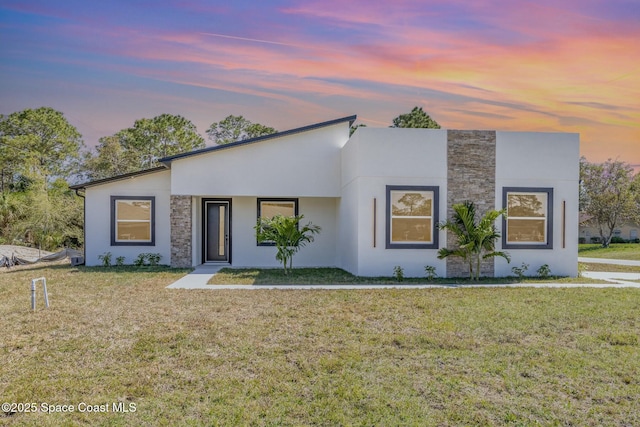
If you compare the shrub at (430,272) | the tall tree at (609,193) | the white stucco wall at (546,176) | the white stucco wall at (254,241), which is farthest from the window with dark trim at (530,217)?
the tall tree at (609,193)

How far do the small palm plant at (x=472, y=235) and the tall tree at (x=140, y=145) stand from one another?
86.0ft

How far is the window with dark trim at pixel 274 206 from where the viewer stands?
16141mm

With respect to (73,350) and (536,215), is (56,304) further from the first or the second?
(536,215)

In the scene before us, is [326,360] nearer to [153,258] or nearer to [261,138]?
[261,138]

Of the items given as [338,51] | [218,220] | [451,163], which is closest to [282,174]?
[218,220]

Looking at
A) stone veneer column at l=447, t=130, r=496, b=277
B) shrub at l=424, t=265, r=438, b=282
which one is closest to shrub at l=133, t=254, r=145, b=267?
shrub at l=424, t=265, r=438, b=282

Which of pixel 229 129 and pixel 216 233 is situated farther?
pixel 229 129

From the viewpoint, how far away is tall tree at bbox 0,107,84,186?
29656 mm

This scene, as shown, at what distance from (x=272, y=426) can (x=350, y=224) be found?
32.9ft

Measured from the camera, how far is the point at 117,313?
7734 mm

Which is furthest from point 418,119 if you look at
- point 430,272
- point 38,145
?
point 38,145

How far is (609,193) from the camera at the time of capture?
32.3 metres

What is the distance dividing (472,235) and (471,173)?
1.94m

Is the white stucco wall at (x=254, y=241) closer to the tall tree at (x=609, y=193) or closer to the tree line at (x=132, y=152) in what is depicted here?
the tree line at (x=132, y=152)
